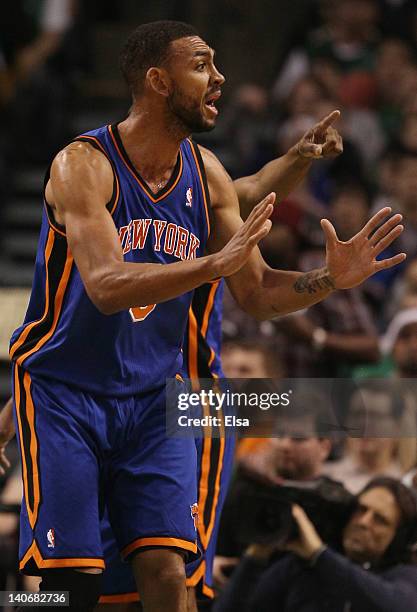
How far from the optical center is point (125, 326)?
12.3ft

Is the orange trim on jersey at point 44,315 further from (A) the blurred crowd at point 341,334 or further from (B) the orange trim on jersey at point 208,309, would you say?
(A) the blurred crowd at point 341,334

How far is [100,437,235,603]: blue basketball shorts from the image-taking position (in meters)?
4.02

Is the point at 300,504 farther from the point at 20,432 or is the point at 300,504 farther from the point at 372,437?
the point at 20,432

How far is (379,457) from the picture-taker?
466 cm

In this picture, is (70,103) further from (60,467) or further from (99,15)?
(60,467)

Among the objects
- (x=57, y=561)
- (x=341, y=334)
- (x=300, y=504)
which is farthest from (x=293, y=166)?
(x=341, y=334)

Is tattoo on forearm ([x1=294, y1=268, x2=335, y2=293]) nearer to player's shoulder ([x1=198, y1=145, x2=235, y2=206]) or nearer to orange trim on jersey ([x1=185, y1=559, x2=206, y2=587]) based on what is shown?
player's shoulder ([x1=198, y1=145, x2=235, y2=206])

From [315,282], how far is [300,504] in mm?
1165

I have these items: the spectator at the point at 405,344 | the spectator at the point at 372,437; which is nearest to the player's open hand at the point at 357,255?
the spectator at the point at 372,437

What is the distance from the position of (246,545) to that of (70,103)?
4807 mm

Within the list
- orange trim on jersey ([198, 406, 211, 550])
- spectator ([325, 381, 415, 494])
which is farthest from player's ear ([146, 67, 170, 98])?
spectator ([325, 381, 415, 494])

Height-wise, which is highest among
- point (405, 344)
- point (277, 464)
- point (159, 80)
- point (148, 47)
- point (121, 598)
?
point (148, 47)

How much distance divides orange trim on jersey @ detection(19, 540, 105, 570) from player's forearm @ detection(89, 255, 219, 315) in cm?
76

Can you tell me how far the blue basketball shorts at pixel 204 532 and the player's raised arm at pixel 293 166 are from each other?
0.91m
